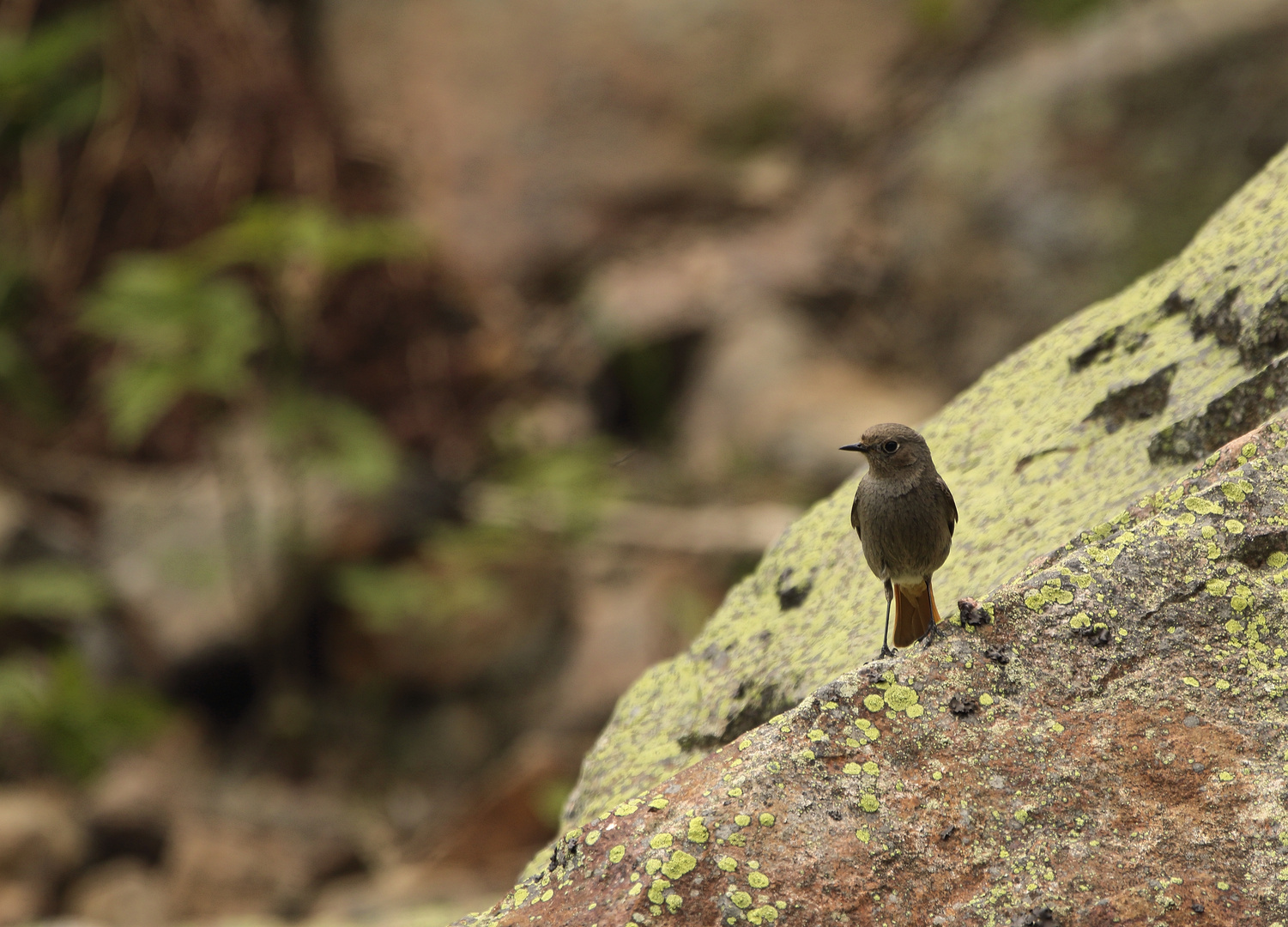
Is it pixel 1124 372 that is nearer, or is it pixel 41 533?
pixel 1124 372

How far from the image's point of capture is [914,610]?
365cm

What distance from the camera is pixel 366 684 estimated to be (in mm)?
12453

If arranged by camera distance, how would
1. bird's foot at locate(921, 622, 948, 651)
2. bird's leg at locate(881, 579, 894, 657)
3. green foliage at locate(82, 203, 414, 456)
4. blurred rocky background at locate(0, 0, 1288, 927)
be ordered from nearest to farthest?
bird's foot at locate(921, 622, 948, 651) < bird's leg at locate(881, 579, 894, 657) < green foliage at locate(82, 203, 414, 456) < blurred rocky background at locate(0, 0, 1288, 927)

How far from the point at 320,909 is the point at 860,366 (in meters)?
7.74

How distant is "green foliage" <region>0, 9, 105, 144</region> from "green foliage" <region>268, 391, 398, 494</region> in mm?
5289

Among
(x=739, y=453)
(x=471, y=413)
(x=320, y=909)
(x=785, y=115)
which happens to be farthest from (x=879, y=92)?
(x=320, y=909)

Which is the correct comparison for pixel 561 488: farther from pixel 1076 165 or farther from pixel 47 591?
pixel 1076 165

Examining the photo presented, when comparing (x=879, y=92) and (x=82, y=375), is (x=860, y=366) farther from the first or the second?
(x=82, y=375)

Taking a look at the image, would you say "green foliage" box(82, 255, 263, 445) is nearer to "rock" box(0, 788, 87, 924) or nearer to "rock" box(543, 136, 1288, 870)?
"rock" box(0, 788, 87, 924)

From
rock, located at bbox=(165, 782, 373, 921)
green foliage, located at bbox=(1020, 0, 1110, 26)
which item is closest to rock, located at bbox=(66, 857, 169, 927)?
rock, located at bbox=(165, 782, 373, 921)

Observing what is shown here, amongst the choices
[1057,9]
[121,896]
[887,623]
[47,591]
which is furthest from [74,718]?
[1057,9]

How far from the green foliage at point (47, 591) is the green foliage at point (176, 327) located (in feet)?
4.97

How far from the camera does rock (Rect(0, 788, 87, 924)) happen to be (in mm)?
9109

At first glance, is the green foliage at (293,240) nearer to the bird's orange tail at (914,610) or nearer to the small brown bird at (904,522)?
the small brown bird at (904,522)
